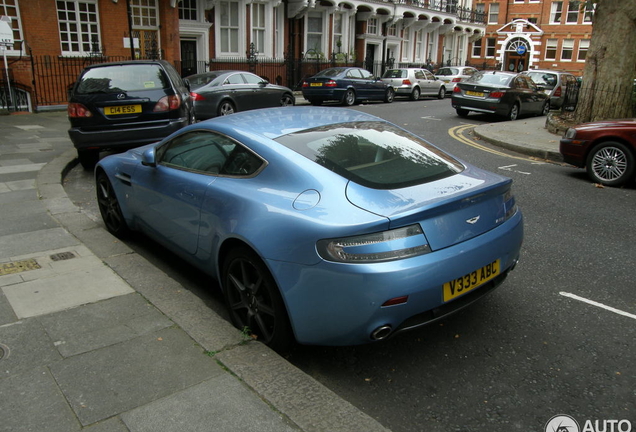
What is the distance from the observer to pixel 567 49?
171ft

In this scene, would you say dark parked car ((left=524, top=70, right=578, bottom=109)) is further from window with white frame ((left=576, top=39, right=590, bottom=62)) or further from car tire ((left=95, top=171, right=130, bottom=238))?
window with white frame ((left=576, top=39, right=590, bottom=62))

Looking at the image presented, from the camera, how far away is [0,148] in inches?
422

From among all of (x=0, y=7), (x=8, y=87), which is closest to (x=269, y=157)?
(x=8, y=87)

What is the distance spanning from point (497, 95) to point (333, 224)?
15675 mm

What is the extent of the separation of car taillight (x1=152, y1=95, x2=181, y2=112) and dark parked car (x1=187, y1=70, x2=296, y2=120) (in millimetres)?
5975

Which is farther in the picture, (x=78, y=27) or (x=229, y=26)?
(x=229, y=26)

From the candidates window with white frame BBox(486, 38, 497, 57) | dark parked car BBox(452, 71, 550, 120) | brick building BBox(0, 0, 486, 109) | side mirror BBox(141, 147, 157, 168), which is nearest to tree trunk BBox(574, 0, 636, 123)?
dark parked car BBox(452, 71, 550, 120)

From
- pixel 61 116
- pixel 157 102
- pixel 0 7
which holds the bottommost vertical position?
pixel 61 116

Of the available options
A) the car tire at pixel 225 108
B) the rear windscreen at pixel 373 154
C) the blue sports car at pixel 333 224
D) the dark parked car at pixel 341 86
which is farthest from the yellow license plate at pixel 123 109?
the dark parked car at pixel 341 86

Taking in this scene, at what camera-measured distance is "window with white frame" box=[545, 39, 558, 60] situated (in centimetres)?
5256

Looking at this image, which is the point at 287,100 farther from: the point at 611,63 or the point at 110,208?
the point at 110,208

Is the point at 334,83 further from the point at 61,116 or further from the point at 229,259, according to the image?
the point at 229,259

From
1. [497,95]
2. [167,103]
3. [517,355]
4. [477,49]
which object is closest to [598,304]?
[517,355]

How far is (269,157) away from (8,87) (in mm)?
17043
